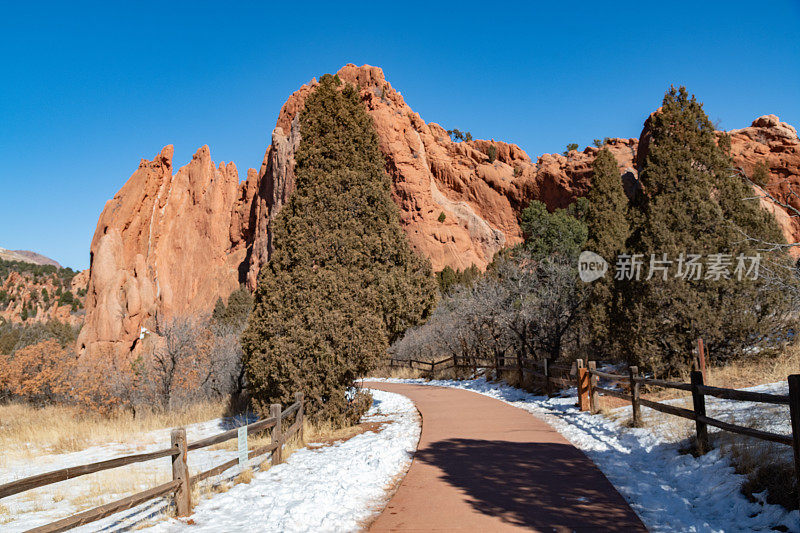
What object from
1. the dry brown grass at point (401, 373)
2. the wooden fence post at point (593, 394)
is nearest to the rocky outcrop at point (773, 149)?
the dry brown grass at point (401, 373)

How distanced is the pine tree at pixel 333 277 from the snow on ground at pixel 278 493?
1.67 metres

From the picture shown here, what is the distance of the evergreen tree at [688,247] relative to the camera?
1280 centimetres

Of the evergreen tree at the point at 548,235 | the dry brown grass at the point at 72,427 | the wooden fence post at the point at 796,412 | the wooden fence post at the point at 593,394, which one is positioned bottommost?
the dry brown grass at the point at 72,427

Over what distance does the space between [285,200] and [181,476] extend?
66915mm

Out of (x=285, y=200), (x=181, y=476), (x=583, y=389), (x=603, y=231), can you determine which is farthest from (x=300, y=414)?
(x=285, y=200)

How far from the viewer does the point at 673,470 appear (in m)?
7.09

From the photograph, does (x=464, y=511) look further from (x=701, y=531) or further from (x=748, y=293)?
(x=748, y=293)

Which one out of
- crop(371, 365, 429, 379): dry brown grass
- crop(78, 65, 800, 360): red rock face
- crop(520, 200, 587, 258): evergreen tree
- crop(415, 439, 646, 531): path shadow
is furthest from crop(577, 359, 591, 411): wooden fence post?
crop(78, 65, 800, 360): red rock face

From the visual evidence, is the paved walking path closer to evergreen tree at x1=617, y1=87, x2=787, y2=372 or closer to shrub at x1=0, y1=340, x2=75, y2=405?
evergreen tree at x1=617, y1=87, x2=787, y2=372

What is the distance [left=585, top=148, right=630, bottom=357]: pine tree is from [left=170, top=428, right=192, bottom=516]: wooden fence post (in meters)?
16.0

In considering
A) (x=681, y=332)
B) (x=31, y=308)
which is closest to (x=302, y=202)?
(x=681, y=332)

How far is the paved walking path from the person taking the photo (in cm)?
532

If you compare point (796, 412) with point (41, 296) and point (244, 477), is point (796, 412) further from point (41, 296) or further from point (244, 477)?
point (41, 296)

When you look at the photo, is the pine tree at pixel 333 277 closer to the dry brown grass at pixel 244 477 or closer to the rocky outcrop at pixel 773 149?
the dry brown grass at pixel 244 477
